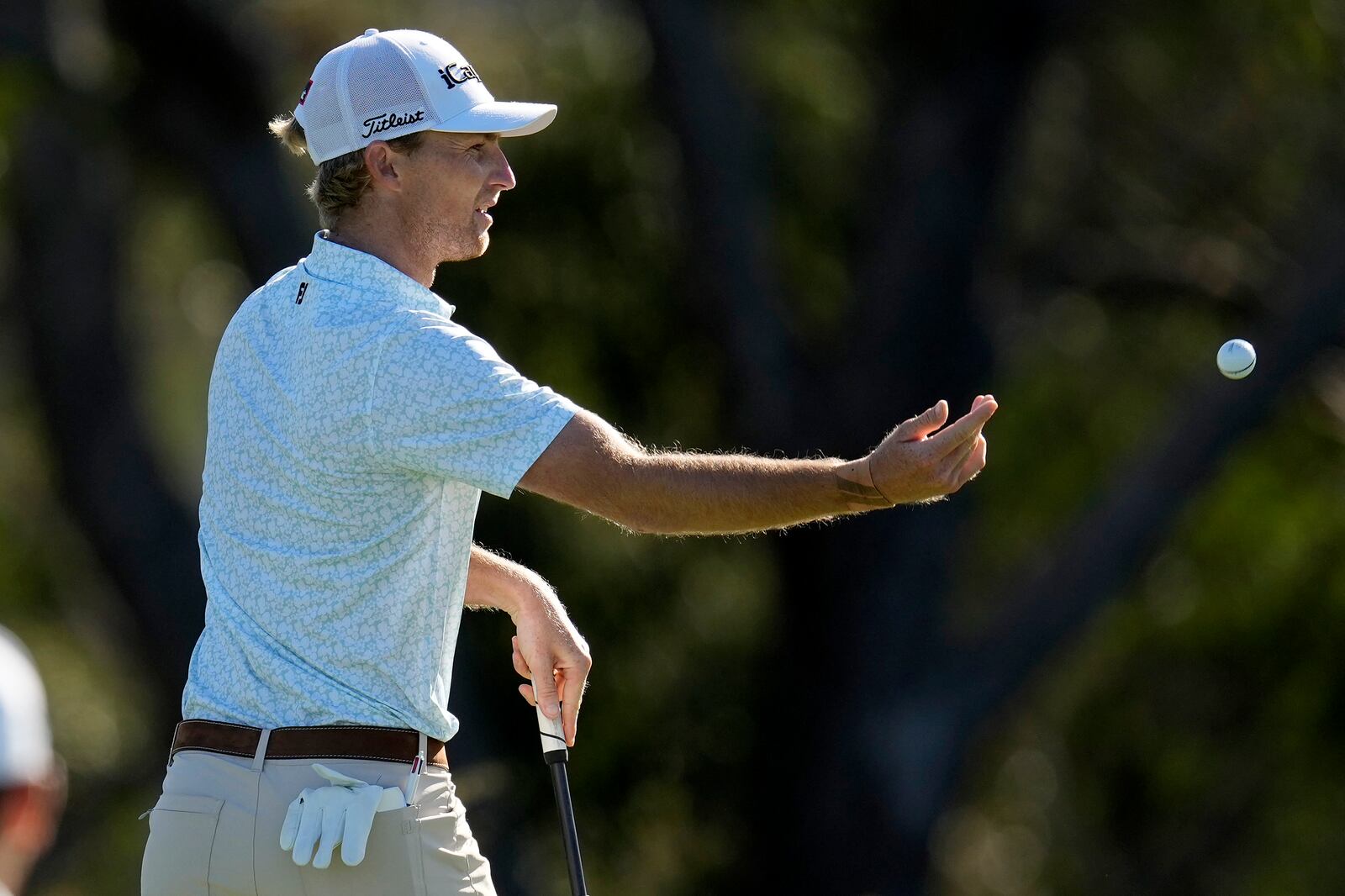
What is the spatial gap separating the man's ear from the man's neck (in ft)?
0.30

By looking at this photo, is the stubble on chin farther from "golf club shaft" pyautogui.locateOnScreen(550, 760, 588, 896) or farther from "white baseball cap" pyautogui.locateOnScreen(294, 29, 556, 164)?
"golf club shaft" pyautogui.locateOnScreen(550, 760, 588, 896)

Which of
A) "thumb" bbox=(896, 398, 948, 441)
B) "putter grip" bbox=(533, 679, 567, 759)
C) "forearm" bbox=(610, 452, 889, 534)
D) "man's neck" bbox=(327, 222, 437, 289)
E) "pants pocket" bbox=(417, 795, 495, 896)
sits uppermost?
"man's neck" bbox=(327, 222, 437, 289)

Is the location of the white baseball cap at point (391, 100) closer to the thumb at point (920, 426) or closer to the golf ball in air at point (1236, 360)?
the thumb at point (920, 426)

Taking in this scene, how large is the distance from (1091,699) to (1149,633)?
1602 millimetres

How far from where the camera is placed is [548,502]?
13.2m

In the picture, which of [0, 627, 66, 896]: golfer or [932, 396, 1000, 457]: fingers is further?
[932, 396, 1000, 457]: fingers

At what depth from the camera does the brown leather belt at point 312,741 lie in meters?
3.69

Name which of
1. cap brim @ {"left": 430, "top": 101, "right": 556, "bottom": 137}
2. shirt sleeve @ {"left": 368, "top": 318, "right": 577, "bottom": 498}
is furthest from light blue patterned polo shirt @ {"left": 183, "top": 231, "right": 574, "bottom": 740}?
cap brim @ {"left": 430, "top": 101, "right": 556, "bottom": 137}

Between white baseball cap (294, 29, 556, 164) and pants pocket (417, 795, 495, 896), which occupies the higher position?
white baseball cap (294, 29, 556, 164)

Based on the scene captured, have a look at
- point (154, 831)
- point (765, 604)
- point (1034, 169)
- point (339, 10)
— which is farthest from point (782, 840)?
point (154, 831)

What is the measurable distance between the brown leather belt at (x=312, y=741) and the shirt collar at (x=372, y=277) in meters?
0.78

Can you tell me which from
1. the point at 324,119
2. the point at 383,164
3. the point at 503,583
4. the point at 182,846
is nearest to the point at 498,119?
the point at 383,164

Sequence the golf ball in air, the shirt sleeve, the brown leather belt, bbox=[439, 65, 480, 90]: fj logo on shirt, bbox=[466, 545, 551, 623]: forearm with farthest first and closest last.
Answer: the golf ball in air
bbox=[466, 545, 551, 623]: forearm
bbox=[439, 65, 480, 90]: fj logo on shirt
the brown leather belt
the shirt sleeve

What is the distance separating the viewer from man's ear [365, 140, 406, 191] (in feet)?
12.9
